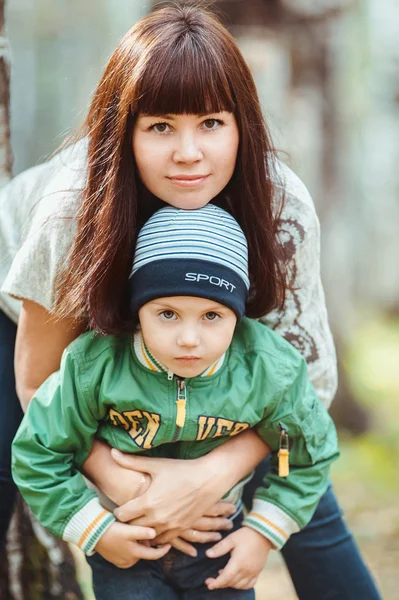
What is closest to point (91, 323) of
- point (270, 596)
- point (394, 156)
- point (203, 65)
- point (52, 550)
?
point (203, 65)

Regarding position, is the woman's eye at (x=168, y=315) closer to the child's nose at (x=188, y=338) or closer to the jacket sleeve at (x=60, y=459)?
the child's nose at (x=188, y=338)

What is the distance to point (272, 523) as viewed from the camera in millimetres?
2150

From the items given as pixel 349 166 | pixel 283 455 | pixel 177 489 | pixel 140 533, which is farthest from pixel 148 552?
pixel 349 166

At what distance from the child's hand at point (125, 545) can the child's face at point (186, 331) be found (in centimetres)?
38

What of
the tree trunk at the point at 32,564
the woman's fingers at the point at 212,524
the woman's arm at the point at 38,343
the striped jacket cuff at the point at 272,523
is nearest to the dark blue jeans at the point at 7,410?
the woman's arm at the point at 38,343

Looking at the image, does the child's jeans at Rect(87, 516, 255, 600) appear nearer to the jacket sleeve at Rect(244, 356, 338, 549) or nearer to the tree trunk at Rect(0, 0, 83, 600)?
the jacket sleeve at Rect(244, 356, 338, 549)

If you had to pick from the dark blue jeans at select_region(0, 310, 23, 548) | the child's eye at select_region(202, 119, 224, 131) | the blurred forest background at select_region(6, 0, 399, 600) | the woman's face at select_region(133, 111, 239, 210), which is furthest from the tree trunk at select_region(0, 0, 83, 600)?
the child's eye at select_region(202, 119, 224, 131)

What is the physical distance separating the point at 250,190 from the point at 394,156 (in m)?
9.00

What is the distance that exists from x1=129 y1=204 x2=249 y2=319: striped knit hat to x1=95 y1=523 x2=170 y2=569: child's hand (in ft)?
1.63

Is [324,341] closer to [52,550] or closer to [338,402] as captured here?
[52,550]

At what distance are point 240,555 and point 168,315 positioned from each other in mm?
616

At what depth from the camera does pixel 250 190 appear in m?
2.08

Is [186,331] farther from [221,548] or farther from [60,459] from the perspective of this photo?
[221,548]

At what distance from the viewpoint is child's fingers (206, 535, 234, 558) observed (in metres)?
2.13
